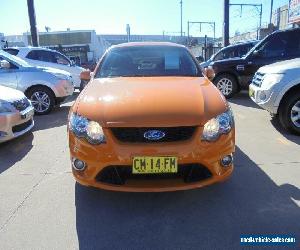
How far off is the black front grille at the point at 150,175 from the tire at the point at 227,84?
716cm

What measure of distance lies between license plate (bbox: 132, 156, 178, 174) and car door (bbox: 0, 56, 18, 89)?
20.4 feet

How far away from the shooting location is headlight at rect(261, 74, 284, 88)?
5.73 meters

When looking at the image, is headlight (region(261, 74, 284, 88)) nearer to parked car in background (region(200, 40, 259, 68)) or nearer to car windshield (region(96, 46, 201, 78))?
car windshield (region(96, 46, 201, 78))

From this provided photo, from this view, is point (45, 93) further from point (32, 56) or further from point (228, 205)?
point (228, 205)

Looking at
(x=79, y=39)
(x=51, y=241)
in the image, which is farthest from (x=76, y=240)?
(x=79, y=39)

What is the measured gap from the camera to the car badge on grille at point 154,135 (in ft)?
10.1

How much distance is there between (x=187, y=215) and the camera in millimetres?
3184

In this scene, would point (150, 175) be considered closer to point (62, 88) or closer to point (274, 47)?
point (62, 88)

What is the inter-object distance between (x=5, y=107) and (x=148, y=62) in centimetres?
241

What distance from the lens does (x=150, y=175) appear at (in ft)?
10.3

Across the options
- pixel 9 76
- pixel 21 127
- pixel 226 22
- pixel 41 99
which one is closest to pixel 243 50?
pixel 226 22

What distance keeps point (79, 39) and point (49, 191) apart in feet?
142

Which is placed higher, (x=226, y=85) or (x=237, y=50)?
(x=237, y=50)

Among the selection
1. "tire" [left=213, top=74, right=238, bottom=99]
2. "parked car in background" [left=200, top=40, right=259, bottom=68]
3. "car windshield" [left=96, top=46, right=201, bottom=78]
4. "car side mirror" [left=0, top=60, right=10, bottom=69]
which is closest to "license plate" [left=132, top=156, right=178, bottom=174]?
"car windshield" [left=96, top=46, right=201, bottom=78]
